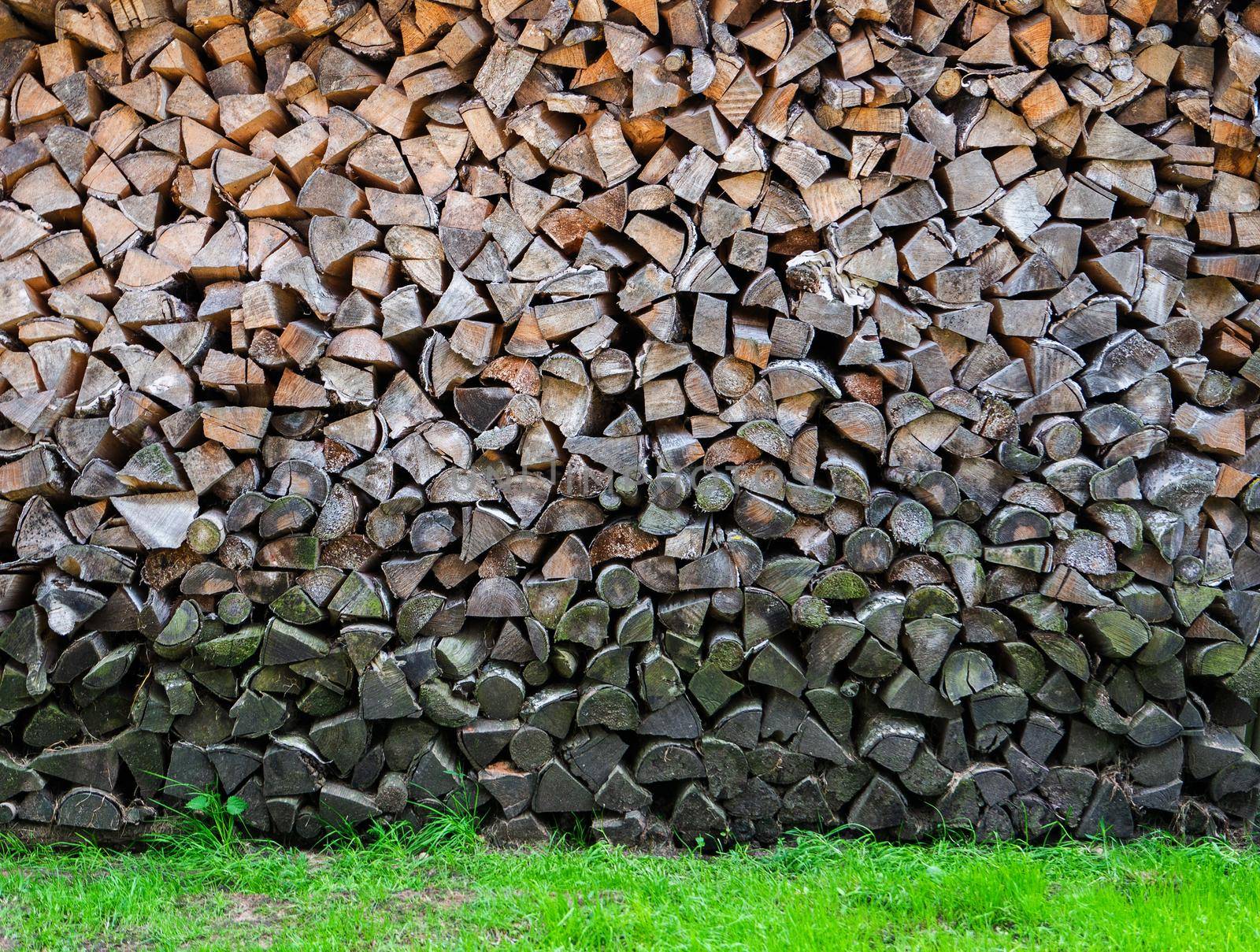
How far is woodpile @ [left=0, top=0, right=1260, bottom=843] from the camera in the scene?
2.51m

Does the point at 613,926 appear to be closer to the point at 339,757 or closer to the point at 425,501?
the point at 339,757

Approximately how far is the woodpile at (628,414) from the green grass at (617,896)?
132 mm

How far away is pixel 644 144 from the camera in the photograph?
252 centimetres

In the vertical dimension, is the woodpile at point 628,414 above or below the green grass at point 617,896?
above

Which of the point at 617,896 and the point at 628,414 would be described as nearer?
the point at 617,896

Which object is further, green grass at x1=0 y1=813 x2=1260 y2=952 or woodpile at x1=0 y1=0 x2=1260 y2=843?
woodpile at x1=0 y1=0 x2=1260 y2=843

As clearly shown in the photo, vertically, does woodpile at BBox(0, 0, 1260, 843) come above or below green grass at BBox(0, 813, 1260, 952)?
above

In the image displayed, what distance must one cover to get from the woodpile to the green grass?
132 mm

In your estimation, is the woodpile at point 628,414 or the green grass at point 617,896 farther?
the woodpile at point 628,414

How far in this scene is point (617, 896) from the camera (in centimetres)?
239

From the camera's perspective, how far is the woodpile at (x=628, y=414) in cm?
251

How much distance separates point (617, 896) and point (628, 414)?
50.9 inches

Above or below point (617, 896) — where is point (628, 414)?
above

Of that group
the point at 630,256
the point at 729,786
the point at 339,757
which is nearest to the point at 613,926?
the point at 729,786
